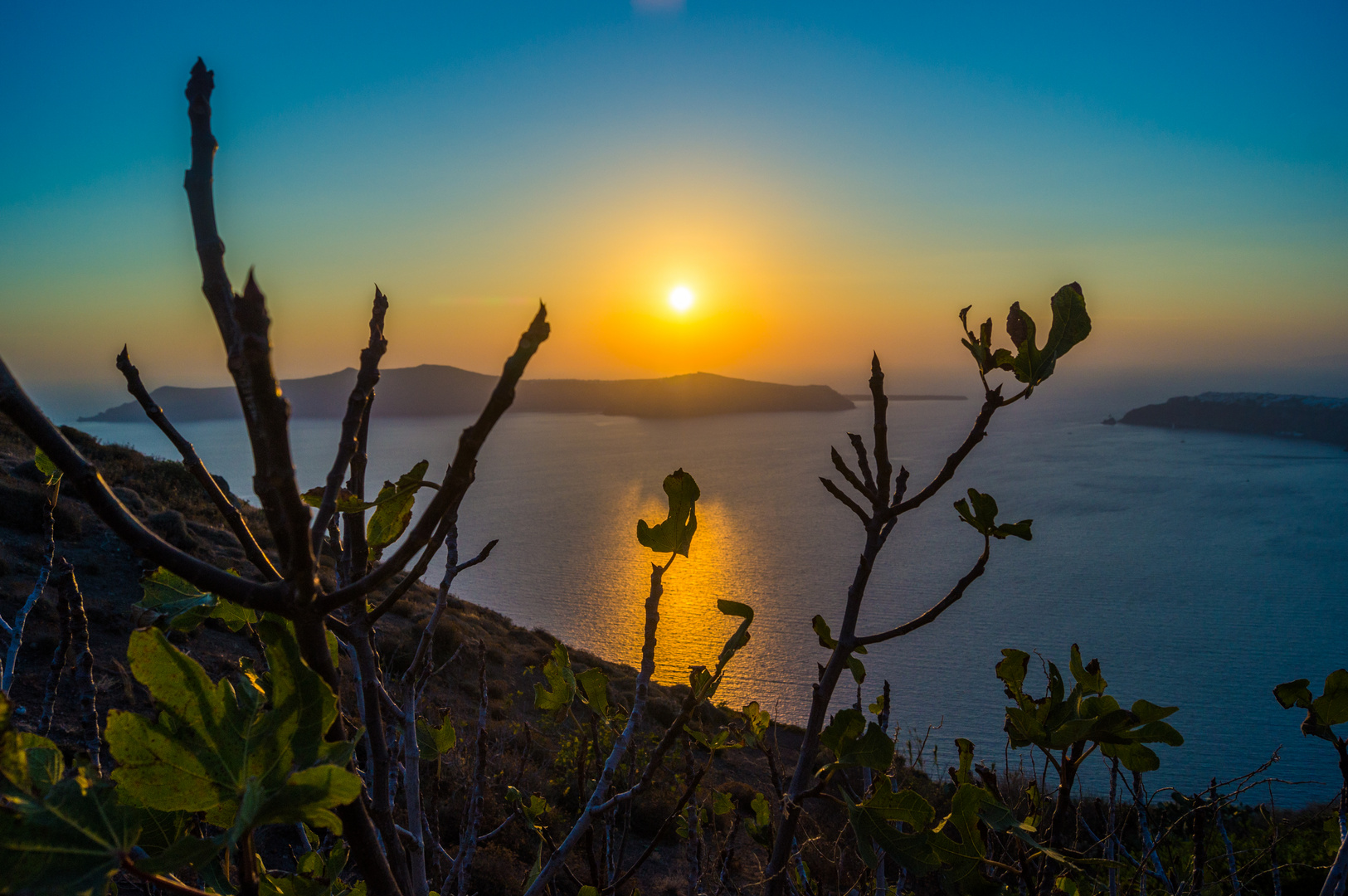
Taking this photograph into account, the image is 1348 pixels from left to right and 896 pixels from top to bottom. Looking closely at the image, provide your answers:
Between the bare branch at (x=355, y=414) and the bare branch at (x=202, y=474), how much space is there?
0.27 ft

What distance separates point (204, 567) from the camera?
1.93ft

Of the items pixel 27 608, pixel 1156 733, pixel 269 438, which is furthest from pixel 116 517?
pixel 27 608

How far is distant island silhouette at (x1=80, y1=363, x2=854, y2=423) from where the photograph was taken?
104m

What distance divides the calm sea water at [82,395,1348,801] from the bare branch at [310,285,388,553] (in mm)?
4095

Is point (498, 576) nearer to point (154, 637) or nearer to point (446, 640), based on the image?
point (446, 640)

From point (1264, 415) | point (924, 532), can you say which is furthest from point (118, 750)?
point (1264, 415)

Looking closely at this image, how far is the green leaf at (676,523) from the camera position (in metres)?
1.02

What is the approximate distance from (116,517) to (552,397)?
416 feet

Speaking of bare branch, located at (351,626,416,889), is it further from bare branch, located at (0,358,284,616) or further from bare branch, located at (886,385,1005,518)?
bare branch, located at (886,385,1005,518)

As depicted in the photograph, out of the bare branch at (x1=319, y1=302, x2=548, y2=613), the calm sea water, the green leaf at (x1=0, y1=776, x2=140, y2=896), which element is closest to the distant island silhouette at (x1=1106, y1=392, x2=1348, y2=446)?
the calm sea water

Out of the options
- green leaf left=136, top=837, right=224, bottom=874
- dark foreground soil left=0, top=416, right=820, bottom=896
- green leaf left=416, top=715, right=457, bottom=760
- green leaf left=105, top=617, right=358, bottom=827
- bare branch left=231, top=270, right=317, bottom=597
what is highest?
bare branch left=231, top=270, right=317, bottom=597

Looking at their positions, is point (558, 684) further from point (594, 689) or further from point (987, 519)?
point (987, 519)

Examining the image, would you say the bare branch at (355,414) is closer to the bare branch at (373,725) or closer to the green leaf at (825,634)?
the bare branch at (373,725)

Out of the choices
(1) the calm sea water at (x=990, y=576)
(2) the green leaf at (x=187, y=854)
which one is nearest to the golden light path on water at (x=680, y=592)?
(1) the calm sea water at (x=990, y=576)
